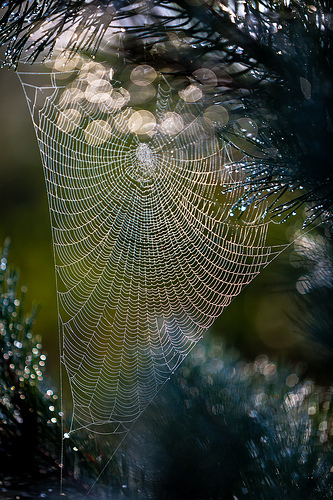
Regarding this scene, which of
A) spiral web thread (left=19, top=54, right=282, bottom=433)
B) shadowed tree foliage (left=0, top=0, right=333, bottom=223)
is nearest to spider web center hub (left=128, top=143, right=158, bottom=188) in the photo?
spiral web thread (left=19, top=54, right=282, bottom=433)

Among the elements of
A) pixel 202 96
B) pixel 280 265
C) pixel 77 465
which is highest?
pixel 202 96

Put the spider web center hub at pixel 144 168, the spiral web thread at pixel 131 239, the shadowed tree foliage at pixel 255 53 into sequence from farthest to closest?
the spider web center hub at pixel 144 168 < the spiral web thread at pixel 131 239 < the shadowed tree foliage at pixel 255 53

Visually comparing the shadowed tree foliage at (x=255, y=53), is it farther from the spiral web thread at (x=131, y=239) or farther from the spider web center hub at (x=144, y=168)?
the spider web center hub at (x=144, y=168)

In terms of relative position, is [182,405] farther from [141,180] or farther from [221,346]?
[141,180]

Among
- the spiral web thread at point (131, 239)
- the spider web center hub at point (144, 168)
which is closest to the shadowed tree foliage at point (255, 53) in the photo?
the spiral web thread at point (131, 239)

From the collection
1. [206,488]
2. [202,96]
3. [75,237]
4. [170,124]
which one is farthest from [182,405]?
[75,237]

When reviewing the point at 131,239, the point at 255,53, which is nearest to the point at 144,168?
the point at 131,239

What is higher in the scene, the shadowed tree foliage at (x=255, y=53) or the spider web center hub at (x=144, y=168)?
the spider web center hub at (x=144, y=168)

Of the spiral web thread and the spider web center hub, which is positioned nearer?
the spiral web thread

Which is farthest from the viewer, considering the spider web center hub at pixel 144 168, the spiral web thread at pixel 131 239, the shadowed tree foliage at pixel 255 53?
the spider web center hub at pixel 144 168

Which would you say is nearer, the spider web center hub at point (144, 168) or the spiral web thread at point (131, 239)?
the spiral web thread at point (131, 239)

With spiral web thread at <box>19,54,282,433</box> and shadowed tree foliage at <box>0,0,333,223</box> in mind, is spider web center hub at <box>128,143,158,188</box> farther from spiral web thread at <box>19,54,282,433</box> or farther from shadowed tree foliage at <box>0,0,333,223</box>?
shadowed tree foliage at <box>0,0,333,223</box>
